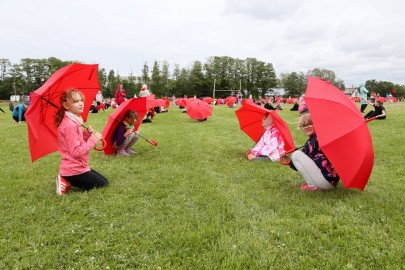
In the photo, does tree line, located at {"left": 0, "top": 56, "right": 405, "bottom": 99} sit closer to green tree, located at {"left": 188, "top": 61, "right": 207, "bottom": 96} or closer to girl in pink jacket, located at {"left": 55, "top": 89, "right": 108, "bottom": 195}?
green tree, located at {"left": 188, "top": 61, "right": 207, "bottom": 96}

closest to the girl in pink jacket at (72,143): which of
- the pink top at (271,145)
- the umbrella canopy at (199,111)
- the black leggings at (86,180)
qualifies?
the black leggings at (86,180)

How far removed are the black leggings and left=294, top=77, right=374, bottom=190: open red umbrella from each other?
3.60m

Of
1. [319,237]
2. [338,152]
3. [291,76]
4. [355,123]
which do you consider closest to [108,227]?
[319,237]

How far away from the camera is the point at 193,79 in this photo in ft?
297

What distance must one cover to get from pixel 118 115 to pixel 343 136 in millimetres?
5186

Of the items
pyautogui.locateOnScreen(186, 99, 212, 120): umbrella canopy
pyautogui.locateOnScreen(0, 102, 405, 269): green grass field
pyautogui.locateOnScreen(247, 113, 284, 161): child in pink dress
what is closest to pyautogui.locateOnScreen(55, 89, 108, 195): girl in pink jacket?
pyautogui.locateOnScreen(0, 102, 405, 269): green grass field

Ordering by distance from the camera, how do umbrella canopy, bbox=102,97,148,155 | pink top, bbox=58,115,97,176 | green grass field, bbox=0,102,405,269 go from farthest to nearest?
umbrella canopy, bbox=102,97,148,155 < pink top, bbox=58,115,97,176 < green grass field, bbox=0,102,405,269

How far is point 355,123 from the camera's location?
405 cm

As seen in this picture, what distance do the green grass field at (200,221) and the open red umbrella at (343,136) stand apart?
0.62m

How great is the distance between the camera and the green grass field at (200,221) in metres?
3.22

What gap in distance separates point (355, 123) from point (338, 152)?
0.45 meters

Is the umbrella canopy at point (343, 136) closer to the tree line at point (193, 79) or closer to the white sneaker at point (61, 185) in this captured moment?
the white sneaker at point (61, 185)

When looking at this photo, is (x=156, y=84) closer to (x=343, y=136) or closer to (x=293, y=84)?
(x=293, y=84)

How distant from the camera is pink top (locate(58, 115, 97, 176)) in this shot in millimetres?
4939
